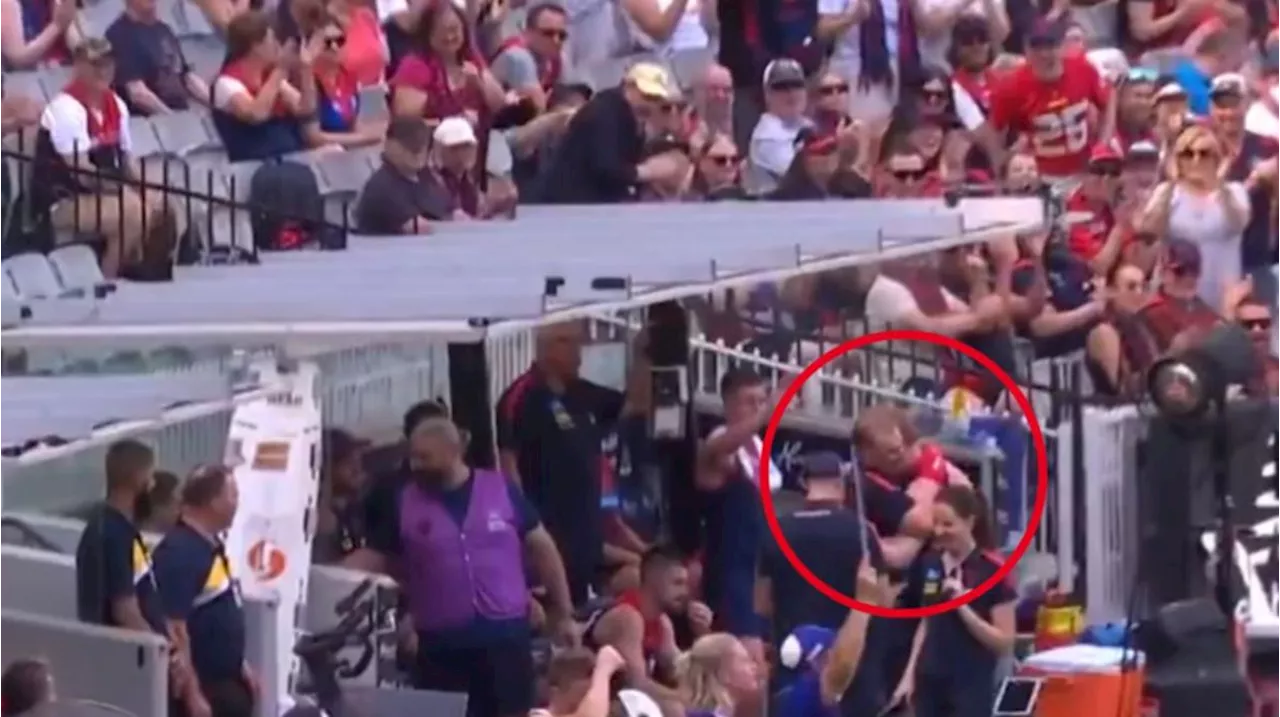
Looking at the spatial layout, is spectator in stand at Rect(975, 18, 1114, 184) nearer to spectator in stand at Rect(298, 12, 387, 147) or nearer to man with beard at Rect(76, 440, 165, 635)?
spectator in stand at Rect(298, 12, 387, 147)

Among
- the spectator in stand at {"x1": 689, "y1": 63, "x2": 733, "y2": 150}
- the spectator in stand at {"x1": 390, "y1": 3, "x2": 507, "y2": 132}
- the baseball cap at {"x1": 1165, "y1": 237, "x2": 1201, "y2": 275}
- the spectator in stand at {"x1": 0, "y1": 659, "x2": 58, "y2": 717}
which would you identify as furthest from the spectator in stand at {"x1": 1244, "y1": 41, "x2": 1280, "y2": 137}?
the spectator in stand at {"x1": 0, "y1": 659, "x2": 58, "y2": 717}

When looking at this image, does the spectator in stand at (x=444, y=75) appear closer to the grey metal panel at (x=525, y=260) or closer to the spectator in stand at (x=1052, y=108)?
the grey metal panel at (x=525, y=260)

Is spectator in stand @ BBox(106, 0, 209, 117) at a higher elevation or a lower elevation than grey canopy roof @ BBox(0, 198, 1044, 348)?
higher

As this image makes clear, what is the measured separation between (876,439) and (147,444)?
2.78 metres

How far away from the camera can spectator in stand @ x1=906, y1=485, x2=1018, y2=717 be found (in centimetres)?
1116

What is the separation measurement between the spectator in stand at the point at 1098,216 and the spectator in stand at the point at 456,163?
10.0 feet

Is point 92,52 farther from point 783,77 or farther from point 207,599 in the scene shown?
point 783,77

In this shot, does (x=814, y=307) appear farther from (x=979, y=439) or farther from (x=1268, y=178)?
(x=1268, y=178)

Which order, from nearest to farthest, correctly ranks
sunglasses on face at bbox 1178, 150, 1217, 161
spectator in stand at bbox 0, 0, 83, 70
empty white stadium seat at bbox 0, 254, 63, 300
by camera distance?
empty white stadium seat at bbox 0, 254, 63, 300 < spectator in stand at bbox 0, 0, 83, 70 < sunglasses on face at bbox 1178, 150, 1217, 161

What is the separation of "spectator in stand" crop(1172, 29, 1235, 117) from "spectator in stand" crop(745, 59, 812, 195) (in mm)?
2406

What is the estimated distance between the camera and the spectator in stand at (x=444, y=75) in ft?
43.6

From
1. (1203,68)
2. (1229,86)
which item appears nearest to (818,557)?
(1229,86)

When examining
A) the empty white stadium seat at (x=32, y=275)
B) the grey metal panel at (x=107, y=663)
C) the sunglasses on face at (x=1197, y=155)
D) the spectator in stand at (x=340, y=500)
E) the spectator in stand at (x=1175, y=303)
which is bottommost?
the grey metal panel at (x=107, y=663)

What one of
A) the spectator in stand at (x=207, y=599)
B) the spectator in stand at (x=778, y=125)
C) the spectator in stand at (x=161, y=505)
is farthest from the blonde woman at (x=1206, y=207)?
the spectator in stand at (x=207, y=599)
